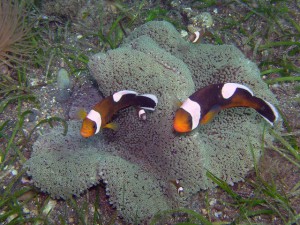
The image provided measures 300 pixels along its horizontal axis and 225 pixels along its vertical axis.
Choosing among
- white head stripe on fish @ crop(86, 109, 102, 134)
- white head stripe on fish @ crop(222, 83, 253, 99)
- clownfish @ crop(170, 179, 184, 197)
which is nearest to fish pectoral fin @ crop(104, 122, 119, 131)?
white head stripe on fish @ crop(86, 109, 102, 134)

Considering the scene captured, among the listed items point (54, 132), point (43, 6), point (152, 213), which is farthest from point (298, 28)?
point (43, 6)

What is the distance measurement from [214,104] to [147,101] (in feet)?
1.96

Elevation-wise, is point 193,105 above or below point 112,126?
above

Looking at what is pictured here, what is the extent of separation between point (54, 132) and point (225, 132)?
168cm

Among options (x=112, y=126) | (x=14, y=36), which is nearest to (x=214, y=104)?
(x=112, y=126)

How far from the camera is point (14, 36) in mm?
4109

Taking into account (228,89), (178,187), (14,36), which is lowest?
(178,187)

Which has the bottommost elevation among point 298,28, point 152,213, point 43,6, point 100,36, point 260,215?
point 260,215

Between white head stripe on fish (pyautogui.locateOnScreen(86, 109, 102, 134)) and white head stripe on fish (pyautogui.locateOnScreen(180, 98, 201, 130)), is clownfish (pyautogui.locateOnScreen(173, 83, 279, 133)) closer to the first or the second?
white head stripe on fish (pyautogui.locateOnScreen(180, 98, 201, 130))

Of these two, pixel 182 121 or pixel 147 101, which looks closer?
pixel 182 121

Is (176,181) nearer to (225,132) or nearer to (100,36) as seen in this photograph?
(225,132)

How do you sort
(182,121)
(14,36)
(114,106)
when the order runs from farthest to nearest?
(14,36) < (114,106) < (182,121)

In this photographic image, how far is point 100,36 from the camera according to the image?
13.6ft

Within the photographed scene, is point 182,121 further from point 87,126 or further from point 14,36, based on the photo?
point 14,36
